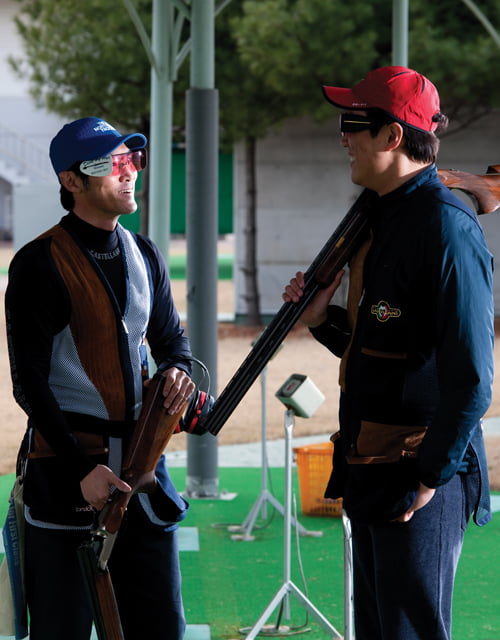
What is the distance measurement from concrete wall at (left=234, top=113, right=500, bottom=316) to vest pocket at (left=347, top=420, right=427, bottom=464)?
17.1 m

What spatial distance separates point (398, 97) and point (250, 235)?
16656 mm

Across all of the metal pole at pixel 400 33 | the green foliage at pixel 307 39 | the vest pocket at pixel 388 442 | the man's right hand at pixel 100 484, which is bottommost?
the man's right hand at pixel 100 484

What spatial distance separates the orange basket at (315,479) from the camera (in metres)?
7.05

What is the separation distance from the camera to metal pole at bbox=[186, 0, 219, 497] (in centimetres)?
752

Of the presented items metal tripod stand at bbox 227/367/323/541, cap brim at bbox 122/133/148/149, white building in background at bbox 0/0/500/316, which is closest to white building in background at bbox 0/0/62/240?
white building in background at bbox 0/0/500/316

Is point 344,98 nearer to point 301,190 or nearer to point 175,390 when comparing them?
point 175,390

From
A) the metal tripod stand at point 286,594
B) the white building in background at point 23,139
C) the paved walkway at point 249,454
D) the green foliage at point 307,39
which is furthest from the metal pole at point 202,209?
the white building in background at point 23,139

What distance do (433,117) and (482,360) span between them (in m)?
0.65

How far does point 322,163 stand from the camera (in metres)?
20.1

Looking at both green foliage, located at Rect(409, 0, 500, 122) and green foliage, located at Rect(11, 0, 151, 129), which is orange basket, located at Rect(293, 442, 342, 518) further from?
green foliage, located at Rect(11, 0, 151, 129)

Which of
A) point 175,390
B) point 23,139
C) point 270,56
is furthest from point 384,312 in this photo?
point 23,139

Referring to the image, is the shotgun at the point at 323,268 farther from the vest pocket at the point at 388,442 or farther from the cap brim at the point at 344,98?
the vest pocket at the point at 388,442

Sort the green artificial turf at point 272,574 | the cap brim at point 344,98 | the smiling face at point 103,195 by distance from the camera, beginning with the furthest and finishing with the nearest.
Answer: the green artificial turf at point 272,574 < the smiling face at point 103,195 < the cap brim at point 344,98

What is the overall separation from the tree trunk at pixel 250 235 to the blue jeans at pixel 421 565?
16645 mm
